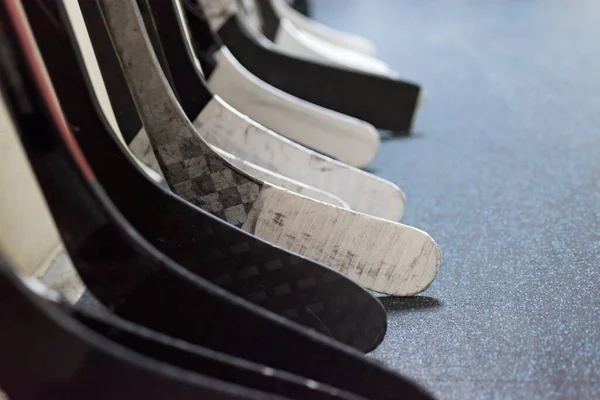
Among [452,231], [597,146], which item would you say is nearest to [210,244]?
[452,231]

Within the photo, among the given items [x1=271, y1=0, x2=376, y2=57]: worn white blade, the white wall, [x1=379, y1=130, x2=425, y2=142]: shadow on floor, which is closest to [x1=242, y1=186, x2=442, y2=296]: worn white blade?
the white wall

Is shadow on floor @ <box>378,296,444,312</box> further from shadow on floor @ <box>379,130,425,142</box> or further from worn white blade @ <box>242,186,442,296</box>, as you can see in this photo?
shadow on floor @ <box>379,130,425,142</box>

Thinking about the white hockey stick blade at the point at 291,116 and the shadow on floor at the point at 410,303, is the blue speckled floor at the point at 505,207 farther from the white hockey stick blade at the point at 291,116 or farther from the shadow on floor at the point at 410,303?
the white hockey stick blade at the point at 291,116

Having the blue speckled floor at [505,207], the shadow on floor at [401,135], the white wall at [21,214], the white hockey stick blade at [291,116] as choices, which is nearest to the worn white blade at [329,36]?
the blue speckled floor at [505,207]

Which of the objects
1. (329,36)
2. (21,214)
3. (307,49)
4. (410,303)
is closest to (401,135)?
(307,49)

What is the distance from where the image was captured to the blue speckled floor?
70 centimetres

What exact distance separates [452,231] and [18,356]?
72 cm

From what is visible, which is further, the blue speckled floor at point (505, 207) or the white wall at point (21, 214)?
→ the white wall at point (21, 214)

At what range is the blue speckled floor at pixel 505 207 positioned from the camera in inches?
27.6

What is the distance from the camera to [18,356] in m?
0.46

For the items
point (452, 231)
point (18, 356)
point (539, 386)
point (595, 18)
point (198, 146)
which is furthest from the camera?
point (595, 18)

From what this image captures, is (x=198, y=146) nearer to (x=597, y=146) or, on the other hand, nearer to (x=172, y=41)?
(x=172, y=41)

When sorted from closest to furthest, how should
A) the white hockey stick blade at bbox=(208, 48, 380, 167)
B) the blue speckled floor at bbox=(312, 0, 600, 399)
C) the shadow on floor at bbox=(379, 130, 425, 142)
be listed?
the blue speckled floor at bbox=(312, 0, 600, 399) < the white hockey stick blade at bbox=(208, 48, 380, 167) < the shadow on floor at bbox=(379, 130, 425, 142)

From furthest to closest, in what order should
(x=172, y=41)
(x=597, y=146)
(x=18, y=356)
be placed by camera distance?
(x=597, y=146) < (x=172, y=41) < (x=18, y=356)
